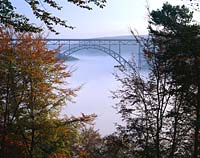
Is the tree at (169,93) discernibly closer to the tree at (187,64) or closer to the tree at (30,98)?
the tree at (187,64)

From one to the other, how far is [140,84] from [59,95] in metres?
2.84

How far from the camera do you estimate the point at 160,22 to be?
14.9 metres

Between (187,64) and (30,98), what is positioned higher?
(187,64)

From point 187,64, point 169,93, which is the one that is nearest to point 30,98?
point 169,93

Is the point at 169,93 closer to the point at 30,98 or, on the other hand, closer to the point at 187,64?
the point at 187,64

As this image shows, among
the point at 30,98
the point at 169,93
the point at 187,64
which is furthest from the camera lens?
the point at 169,93

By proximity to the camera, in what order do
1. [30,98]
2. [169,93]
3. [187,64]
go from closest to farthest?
[30,98]
[187,64]
[169,93]

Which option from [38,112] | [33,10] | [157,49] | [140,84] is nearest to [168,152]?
[140,84]

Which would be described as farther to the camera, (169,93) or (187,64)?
(169,93)

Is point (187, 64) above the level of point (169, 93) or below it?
above

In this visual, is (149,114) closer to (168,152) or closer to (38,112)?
(168,152)

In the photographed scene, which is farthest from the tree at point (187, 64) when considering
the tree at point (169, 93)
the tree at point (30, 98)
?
the tree at point (30, 98)

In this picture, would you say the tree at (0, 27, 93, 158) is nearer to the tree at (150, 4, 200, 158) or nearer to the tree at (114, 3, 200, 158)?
the tree at (114, 3, 200, 158)

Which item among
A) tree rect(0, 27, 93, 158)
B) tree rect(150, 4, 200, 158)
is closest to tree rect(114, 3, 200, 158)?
tree rect(150, 4, 200, 158)
